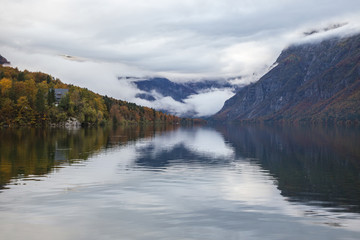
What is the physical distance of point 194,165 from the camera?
1785 inches

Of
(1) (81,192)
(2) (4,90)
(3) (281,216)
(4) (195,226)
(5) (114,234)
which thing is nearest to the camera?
(5) (114,234)

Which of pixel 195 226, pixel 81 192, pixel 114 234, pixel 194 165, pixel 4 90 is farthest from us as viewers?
pixel 4 90

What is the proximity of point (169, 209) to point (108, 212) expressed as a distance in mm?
4030

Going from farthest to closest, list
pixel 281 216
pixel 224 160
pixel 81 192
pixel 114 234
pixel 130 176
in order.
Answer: pixel 224 160 < pixel 130 176 < pixel 81 192 < pixel 281 216 < pixel 114 234

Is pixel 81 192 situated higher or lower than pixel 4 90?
lower

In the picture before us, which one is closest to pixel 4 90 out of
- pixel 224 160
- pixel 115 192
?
→ pixel 224 160

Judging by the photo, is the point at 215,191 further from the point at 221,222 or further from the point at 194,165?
the point at 194,165

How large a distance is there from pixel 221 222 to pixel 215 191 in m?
8.86

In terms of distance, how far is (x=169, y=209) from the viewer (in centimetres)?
2317

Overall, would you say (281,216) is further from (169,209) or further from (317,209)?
(169,209)

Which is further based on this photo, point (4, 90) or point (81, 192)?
point (4, 90)

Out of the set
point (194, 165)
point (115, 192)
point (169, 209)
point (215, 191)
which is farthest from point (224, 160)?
point (169, 209)

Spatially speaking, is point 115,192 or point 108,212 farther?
point 115,192

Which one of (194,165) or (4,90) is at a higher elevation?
(4,90)
